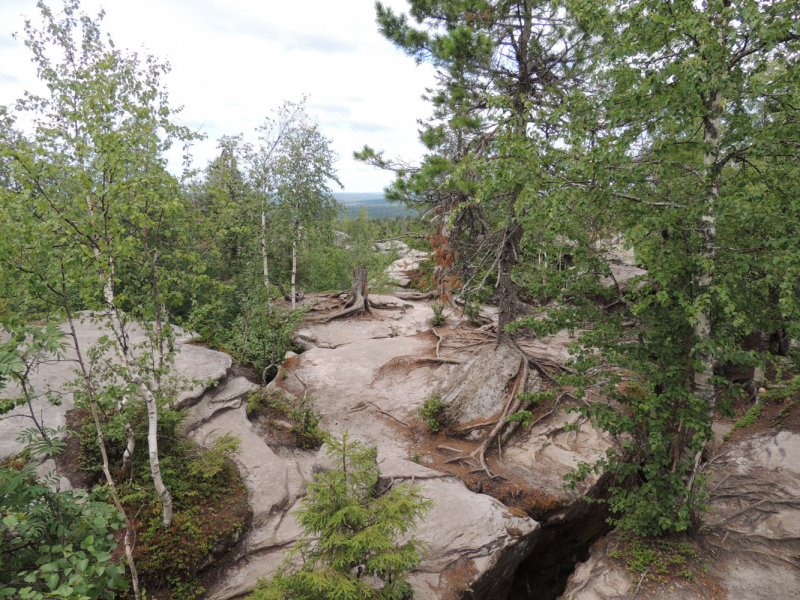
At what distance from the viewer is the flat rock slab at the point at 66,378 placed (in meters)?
5.65

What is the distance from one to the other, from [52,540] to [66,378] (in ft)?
20.4

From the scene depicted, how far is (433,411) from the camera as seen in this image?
8664 mm

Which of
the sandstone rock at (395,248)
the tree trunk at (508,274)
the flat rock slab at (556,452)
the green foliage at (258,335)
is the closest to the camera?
the flat rock slab at (556,452)

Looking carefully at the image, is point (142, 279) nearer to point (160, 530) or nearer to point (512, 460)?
point (160, 530)

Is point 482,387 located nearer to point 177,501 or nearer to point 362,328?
point 177,501

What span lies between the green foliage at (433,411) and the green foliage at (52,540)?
6.31m

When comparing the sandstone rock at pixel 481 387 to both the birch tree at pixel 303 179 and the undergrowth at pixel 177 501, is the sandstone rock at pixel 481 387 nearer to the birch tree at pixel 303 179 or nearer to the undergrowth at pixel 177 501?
the undergrowth at pixel 177 501

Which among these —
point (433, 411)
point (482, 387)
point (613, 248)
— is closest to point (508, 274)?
point (613, 248)

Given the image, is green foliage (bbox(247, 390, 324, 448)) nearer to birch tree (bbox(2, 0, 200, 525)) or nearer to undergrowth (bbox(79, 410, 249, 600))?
undergrowth (bbox(79, 410, 249, 600))

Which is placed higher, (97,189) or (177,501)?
(97,189)

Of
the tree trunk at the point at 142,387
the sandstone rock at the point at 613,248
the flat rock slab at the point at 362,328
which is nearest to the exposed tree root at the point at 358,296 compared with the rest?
the flat rock slab at the point at 362,328

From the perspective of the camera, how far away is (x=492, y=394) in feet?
28.0

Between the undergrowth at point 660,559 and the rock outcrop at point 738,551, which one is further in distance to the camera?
the undergrowth at point 660,559

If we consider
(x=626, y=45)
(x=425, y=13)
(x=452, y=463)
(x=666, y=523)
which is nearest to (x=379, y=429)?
(x=452, y=463)
